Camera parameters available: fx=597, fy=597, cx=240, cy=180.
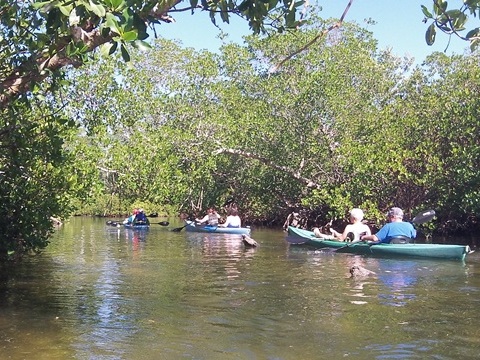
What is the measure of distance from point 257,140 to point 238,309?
15763mm

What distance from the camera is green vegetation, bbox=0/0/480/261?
977cm

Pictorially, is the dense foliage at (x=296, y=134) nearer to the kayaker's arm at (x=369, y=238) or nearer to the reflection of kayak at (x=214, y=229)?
the reflection of kayak at (x=214, y=229)

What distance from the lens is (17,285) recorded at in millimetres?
8500

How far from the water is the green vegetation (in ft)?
5.68

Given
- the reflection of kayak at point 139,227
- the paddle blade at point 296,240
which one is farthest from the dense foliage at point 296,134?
the paddle blade at point 296,240

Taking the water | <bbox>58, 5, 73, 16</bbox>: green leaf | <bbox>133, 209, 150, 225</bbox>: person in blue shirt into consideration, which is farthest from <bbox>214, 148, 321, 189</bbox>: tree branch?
<bbox>58, 5, 73, 16</bbox>: green leaf

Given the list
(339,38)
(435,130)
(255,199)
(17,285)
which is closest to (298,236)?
(435,130)

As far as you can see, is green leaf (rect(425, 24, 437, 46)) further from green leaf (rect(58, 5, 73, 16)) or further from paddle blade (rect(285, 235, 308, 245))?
paddle blade (rect(285, 235, 308, 245))

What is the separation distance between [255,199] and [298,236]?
1147 centimetres

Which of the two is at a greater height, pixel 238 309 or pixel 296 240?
pixel 296 240

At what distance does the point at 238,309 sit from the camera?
23.1ft

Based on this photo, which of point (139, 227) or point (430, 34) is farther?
point (139, 227)

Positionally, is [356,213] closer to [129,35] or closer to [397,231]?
[397,231]

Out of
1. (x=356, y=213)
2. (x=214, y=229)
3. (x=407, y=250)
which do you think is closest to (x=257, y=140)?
(x=214, y=229)
